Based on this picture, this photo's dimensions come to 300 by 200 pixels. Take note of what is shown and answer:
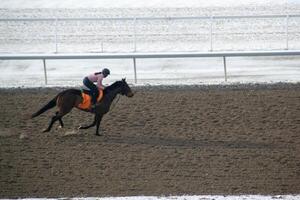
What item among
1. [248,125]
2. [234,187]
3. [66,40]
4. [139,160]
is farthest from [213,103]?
[66,40]

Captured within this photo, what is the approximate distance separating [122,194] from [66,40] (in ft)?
50.7

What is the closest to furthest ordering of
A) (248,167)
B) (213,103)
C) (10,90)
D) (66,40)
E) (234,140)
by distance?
(248,167) → (234,140) → (213,103) → (10,90) → (66,40)

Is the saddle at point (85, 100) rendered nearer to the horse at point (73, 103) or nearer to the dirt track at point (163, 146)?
the horse at point (73, 103)

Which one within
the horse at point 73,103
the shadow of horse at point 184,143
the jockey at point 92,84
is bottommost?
the shadow of horse at point 184,143

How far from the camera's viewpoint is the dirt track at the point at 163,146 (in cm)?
1163

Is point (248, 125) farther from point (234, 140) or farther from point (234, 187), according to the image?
point (234, 187)

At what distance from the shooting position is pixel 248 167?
40.8 ft

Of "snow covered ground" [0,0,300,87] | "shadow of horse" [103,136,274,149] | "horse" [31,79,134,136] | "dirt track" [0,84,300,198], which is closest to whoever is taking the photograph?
"dirt track" [0,84,300,198]

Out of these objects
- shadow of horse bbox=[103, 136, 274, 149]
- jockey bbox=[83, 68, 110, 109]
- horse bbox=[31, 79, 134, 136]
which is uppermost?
jockey bbox=[83, 68, 110, 109]

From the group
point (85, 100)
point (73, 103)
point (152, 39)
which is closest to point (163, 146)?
point (85, 100)

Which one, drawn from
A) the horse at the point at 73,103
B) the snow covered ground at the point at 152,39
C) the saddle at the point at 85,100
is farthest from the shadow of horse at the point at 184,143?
the snow covered ground at the point at 152,39

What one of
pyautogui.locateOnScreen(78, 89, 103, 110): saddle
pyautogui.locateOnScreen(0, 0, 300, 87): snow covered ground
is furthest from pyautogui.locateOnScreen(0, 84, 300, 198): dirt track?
pyautogui.locateOnScreen(0, 0, 300, 87): snow covered ground

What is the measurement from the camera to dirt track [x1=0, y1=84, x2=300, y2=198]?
11633 mm

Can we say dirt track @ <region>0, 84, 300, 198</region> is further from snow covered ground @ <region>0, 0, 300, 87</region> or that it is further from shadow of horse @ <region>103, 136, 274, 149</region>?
snow covered ground @ <region>0, 0, 300, 87</region>
